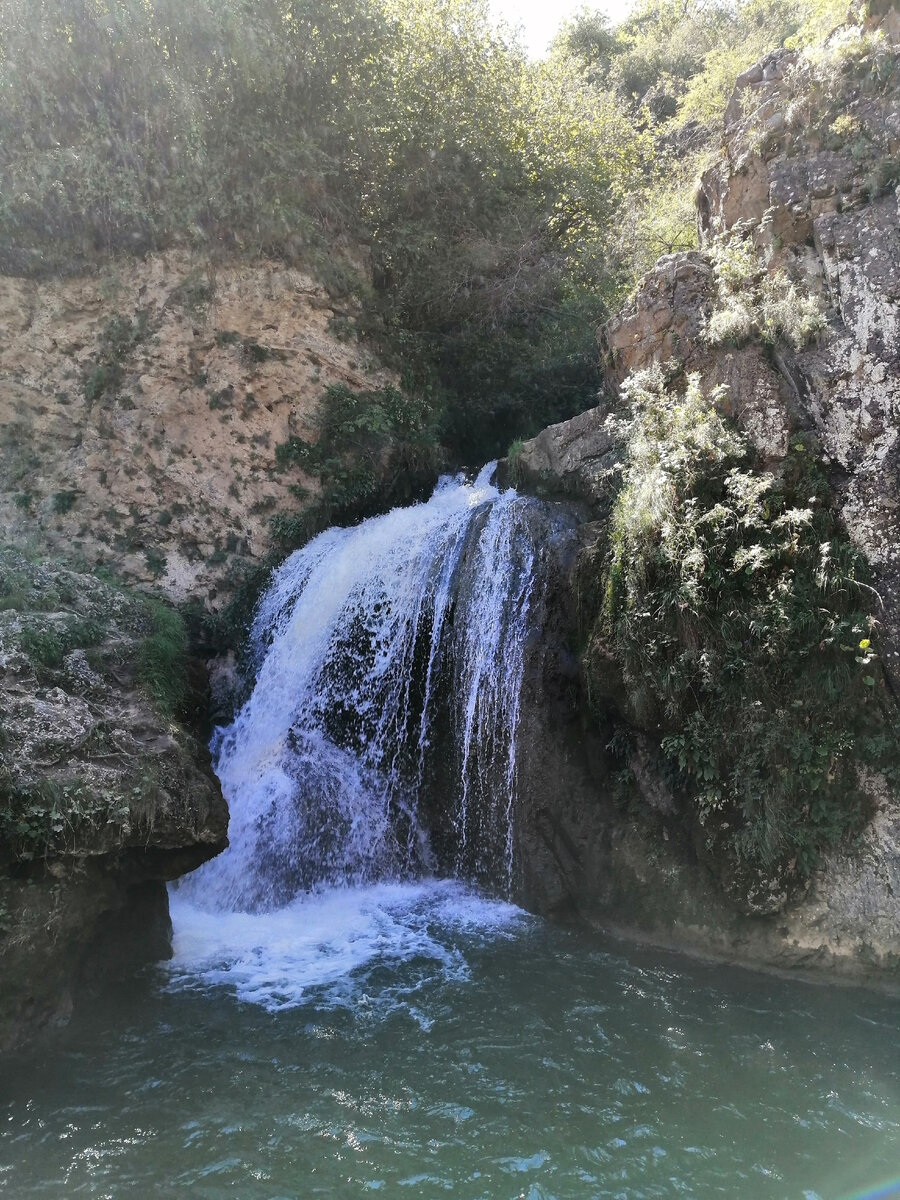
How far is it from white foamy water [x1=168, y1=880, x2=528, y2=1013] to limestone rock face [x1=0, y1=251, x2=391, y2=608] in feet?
15.3

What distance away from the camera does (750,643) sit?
6418mm

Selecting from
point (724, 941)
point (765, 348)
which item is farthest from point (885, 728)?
point (765, 348)

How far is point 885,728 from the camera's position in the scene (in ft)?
20.2

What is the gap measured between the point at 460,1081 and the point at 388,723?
4.30m

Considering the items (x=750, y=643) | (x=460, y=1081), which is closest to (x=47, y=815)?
(x=460, y=1081)

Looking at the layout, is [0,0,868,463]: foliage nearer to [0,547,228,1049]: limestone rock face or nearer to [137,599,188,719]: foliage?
[137,599,188,719]: foliage

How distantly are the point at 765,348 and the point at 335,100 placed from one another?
383 inches

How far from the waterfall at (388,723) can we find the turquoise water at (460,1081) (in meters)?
1.32

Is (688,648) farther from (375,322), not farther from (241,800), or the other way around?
(375,322)

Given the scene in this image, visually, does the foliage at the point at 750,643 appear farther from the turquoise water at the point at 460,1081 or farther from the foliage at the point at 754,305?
the turquoise water at the point at 460,1081

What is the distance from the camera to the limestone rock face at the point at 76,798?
18.9 ft

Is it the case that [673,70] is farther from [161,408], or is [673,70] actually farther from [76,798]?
[76,798]

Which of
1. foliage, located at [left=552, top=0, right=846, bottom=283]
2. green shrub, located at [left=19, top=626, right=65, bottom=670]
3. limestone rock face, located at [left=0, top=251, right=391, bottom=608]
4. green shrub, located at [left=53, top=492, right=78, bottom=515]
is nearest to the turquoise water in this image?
green shrub, located at [left=19, top=626, right=65, bottom=670]

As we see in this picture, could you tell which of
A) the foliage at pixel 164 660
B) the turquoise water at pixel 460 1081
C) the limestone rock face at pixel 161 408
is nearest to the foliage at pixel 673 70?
the limestone rock face at pixel 161 408
